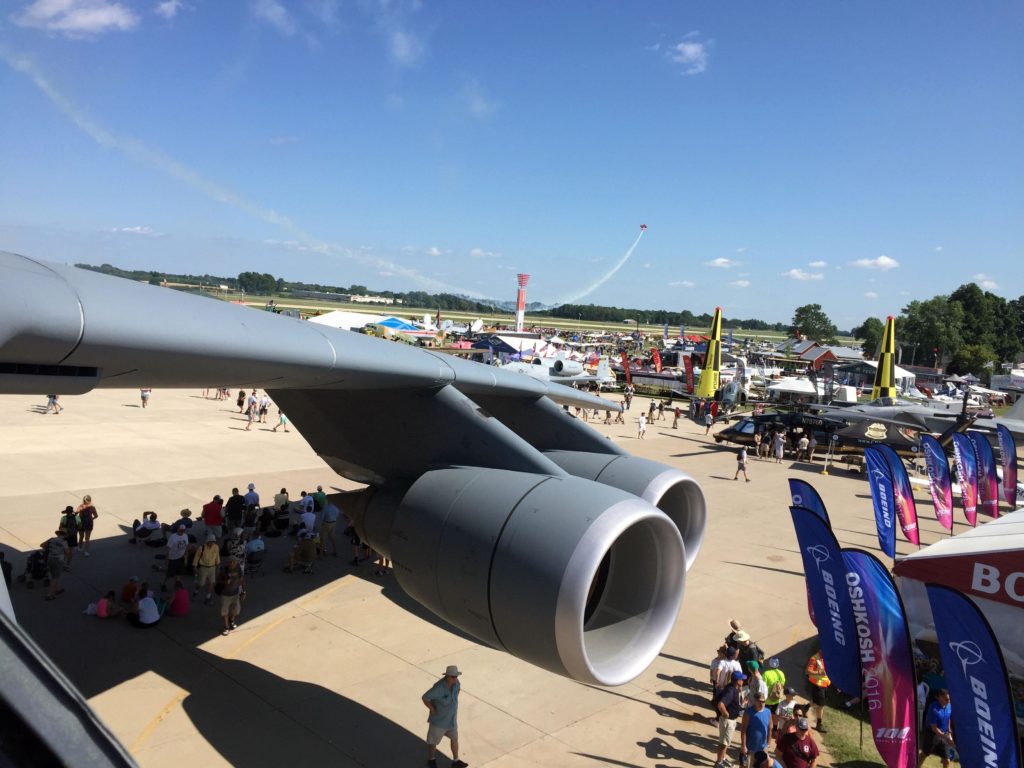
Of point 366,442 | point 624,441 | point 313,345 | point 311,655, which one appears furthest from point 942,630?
point 624,441

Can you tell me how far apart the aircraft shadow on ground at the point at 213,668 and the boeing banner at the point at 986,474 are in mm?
15924

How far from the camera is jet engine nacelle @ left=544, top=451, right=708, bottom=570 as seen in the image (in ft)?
21.2

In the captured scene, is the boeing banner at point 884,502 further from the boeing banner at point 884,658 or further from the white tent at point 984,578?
the boeing banner at point 884,658

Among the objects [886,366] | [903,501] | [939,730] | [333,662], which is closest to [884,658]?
[939,730]

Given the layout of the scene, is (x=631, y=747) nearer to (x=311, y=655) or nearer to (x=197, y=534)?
(x=311, y=655)

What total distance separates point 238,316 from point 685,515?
474cm

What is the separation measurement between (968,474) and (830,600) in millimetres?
12032

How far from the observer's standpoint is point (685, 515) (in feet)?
23.0

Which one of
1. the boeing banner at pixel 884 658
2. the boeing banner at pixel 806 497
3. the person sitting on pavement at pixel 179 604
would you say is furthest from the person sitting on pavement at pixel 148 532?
the boeing banner at pixel 884 658

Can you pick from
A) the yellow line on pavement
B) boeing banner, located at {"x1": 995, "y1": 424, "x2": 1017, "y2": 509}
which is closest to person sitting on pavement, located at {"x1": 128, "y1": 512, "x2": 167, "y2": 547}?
the yellow line on pavement

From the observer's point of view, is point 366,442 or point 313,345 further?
point 366,442

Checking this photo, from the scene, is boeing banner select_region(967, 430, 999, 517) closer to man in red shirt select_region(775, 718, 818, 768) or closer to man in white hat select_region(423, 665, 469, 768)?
man in red shirt select_region(775, 718, 818, 768)

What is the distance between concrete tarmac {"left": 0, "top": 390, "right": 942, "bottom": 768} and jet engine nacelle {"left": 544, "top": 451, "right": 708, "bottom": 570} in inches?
102

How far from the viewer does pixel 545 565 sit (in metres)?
4.30
